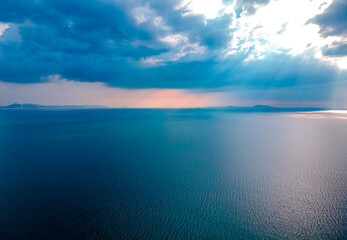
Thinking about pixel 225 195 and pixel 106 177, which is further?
pixel 106 177

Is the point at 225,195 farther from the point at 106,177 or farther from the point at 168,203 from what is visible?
the point at 106,177

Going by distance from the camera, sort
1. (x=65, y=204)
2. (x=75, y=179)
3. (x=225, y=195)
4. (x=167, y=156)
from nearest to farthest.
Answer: (x=65, y=204) → (x=225, y=195) → (x=75, y=179) → (x=167, y=156)

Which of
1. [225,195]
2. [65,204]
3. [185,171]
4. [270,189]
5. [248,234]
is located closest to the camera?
[248,234]

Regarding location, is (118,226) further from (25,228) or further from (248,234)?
(248,234)

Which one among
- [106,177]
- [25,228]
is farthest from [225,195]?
[25,228]

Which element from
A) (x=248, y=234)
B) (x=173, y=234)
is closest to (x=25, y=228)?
(x=173, y=234)

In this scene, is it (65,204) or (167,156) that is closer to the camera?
(65,204)

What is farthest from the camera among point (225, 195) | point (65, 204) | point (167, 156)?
point (167, 156)

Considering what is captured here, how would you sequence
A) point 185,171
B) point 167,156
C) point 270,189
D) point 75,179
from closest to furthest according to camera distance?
1. point 270,189
2. point 75,179
3. point 185,171
4. point 167,156
